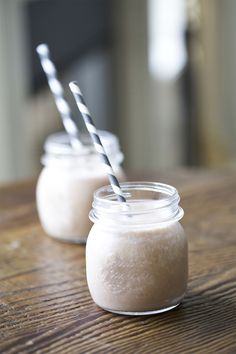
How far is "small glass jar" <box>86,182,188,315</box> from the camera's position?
784 mm

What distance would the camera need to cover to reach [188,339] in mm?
738

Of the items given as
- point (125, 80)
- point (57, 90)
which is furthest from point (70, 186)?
point (125, 80)

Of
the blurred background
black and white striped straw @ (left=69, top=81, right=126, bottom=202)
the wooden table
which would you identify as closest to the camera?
the wooden table

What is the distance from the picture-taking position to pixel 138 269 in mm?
782

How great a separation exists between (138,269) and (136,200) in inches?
5.2

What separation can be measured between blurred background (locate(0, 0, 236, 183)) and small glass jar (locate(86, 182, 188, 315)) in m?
1.96

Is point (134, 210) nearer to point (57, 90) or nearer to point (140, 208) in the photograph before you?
point (140, 208)

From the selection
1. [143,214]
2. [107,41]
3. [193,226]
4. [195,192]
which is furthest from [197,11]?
[143,214]

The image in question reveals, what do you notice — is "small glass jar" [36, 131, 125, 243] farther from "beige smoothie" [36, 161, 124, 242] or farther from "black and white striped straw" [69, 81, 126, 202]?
"black and white striped straw" [69, 81, 126, 202]

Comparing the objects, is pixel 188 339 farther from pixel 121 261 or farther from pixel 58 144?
pixel 58 144

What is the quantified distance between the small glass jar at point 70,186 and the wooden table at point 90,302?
0.03 meters

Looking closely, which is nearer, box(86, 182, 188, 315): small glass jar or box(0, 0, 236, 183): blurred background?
box(86, 182, 188, 315): small glass jar

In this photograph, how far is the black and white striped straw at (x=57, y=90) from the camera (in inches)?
41.4

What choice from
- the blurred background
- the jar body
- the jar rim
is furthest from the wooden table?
the blurred background
